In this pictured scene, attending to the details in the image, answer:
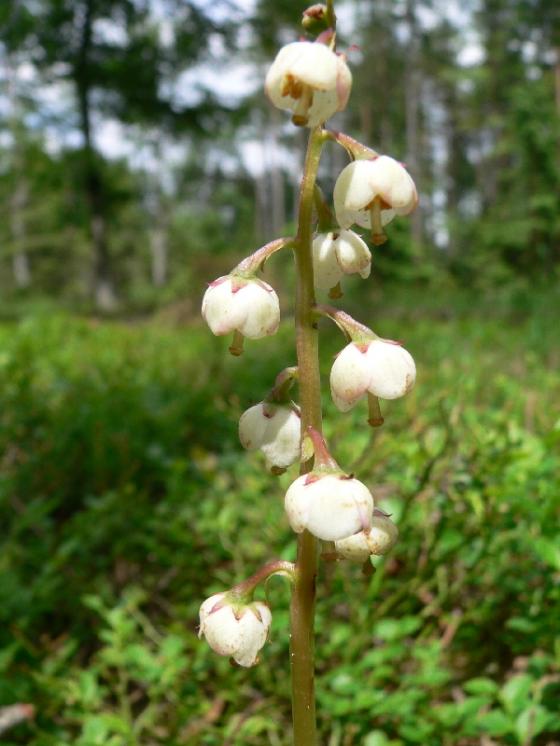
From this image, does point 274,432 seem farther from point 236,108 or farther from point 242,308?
point 236,108

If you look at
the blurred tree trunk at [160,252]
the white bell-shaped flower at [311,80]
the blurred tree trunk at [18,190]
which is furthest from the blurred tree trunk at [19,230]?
the white bell-shaped flower at [311,80]

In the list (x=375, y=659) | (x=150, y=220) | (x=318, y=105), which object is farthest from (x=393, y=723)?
(x=150, y=220)

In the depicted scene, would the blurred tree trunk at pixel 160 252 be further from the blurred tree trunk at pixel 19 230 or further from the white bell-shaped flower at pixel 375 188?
the white bell-shaped flower at pixel 375 188

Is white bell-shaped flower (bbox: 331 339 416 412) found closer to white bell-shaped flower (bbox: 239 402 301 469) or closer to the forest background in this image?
white bell-shaped flower (bbox: 239 402 301 469)

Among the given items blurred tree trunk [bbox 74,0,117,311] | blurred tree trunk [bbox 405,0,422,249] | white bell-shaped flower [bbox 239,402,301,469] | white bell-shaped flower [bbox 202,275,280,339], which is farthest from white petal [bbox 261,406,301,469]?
blurred tree trunk [bbox 405,0,422,249]

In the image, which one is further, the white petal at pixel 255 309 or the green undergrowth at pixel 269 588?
the green undergrowth at pixel 269 588

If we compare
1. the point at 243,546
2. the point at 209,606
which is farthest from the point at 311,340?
the point at 243,546
